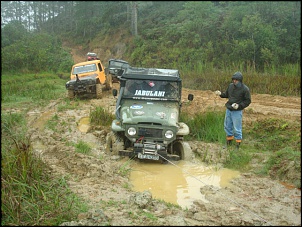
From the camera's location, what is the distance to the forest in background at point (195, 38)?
19422mm

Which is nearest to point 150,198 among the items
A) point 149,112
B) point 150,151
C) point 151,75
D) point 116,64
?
point 150,151

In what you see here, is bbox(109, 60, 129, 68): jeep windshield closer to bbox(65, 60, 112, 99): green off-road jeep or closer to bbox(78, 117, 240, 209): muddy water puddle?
bbox(65, 60, 112, 99): green off-road jeep

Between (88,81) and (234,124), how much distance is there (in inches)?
322

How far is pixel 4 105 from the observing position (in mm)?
13148

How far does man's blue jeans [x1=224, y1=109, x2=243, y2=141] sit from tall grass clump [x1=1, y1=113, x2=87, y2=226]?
3965 millimetres

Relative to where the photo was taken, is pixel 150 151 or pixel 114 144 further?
pixel 114 144

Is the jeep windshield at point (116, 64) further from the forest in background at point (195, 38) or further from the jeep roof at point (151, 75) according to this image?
the jeep roof at point (151, 75)

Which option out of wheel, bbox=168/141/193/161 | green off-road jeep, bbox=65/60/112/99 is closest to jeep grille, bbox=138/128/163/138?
wheel, bbox=168/141/193/161

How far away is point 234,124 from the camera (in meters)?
7.63

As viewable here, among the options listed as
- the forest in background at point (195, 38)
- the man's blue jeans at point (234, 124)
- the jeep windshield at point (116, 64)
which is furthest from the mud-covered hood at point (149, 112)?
the jeep windshield at point (116, 64)

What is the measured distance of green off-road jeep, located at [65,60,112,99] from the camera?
14.3 meters

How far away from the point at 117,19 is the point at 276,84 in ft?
79.3

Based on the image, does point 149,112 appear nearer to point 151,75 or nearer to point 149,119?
point 149,119

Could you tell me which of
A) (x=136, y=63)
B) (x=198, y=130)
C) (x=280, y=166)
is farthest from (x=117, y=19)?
(x=280, y=166)
